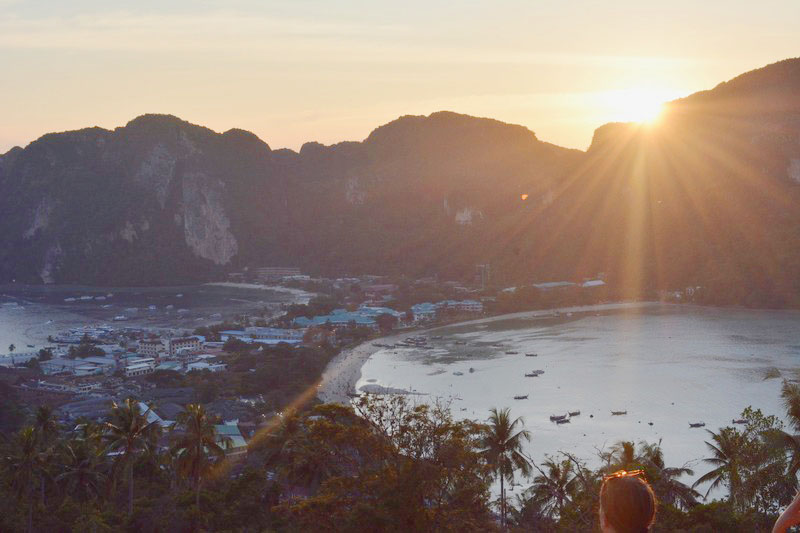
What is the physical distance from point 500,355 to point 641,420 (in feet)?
25.1

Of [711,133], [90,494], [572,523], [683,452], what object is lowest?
[683,452]

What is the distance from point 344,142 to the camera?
74.3m

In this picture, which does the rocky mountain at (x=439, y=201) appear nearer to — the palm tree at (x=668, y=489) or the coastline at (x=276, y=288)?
the coastline at (x=276, y=288)

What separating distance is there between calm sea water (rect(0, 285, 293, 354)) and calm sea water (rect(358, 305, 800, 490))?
43.0 ft

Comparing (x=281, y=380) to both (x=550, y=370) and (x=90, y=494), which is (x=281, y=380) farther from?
(x=90, y=494)

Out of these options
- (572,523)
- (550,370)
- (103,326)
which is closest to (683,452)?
(550,370)

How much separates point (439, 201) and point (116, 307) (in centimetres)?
2654

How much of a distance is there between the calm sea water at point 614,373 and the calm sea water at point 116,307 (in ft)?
43.0

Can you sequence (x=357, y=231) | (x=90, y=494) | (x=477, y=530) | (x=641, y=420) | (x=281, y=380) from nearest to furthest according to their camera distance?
(x=477, y=530) < (x=90, y=494) < (x=641, y=420) < (x=281, y=380) < (x=357, y=231)

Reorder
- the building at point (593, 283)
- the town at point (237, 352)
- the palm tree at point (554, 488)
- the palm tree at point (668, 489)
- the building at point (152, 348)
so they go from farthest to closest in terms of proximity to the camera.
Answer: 1. the building at point (593, 283)
2. the building at point (152, 348)
3. the town at point (237, 352)
4. the palm tree at point (554, 488)
5. the palm tree at point (668, 489)

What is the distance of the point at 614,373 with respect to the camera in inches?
789

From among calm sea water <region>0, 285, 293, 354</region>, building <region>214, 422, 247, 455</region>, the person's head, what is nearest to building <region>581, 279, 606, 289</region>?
calm sea water <region>0, 285, 293, 354</region>

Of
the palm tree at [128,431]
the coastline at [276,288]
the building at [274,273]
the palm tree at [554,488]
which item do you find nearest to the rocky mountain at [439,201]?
the building at [274,273]

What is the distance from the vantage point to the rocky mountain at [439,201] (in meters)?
41.2
